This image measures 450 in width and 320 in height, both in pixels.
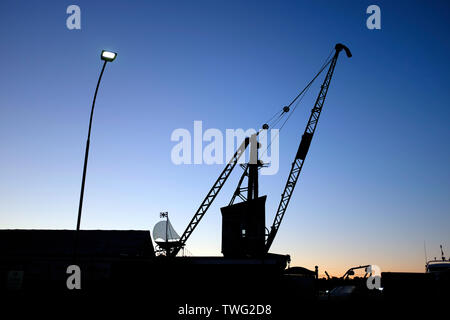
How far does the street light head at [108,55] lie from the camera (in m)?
16.1

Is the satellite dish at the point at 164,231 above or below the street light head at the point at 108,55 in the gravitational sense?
below

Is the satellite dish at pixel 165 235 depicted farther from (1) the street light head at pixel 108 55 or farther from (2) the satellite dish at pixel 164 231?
(1) the street light head at pixel 108 55

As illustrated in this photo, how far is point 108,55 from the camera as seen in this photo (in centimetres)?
1614

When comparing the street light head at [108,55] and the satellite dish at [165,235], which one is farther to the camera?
the satellite dish at [165,235]

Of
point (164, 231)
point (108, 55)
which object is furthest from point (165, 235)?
point (108, 55)

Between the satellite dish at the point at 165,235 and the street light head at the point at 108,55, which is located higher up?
the street light head at the point at 108,55

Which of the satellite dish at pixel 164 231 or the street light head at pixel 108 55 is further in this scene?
the satellite dish at pixel 164 231

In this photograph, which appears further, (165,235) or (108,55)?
(165,235)

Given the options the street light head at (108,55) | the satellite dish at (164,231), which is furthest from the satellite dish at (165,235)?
the street light head at (108,55)

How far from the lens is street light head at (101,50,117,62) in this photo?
16062mm

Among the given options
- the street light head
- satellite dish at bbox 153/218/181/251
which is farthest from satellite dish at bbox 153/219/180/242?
the street light head

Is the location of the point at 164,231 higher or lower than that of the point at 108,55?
lower

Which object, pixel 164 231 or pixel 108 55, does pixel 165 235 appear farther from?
pixel 108 55
